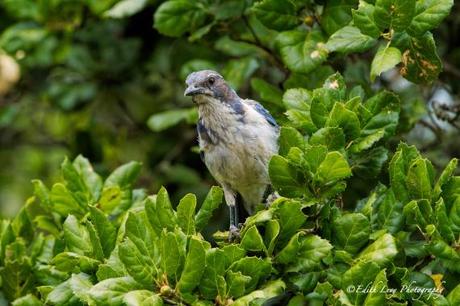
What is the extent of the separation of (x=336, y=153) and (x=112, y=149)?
3560mm

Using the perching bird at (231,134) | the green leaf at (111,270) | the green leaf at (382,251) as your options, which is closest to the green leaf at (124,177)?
the perching bird at (231,134)

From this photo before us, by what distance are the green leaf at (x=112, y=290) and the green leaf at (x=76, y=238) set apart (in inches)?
20.2

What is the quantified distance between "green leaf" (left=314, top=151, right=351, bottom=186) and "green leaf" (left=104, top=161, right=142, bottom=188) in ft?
4.30

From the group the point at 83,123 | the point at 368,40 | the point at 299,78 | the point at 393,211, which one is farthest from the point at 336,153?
the point at 83,123

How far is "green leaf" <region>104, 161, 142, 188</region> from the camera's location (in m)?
4.30

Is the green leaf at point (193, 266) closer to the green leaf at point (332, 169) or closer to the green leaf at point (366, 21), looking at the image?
the green leaf at point (332, 169)

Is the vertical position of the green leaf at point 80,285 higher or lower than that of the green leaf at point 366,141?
lower

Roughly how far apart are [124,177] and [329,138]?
130 centimetres

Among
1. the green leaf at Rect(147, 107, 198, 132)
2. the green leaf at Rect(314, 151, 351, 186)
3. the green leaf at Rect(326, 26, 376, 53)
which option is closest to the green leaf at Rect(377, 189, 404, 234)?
the green leaf at Rect(314, 151, 351, 186)

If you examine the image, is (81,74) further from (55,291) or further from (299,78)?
(55,291)

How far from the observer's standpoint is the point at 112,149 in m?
6.51

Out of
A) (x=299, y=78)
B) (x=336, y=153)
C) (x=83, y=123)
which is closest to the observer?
(x=336, y=153)

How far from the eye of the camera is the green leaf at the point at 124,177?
430cm

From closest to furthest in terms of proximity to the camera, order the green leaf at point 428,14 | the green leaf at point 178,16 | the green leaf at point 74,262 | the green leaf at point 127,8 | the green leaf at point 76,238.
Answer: the green leaf at point 428,14 → the green leaf at point 74,262 → the green leaf at point 76,238 → the green leaf at point 178,16 → the green leaf at point 127,8
